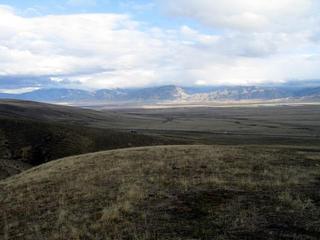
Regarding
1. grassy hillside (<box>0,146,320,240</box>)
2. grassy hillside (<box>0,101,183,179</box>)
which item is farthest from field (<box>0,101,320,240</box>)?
grassy hillside (<box>0,101,183,179</box>)

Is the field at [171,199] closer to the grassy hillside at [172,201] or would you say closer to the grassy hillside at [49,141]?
the grassy hillside at [172,201]

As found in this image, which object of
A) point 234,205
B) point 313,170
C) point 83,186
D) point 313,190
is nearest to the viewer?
point 234,205

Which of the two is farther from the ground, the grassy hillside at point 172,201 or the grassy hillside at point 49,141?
the grassy hillside at point 172,201

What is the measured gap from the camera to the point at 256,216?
40.5 ft

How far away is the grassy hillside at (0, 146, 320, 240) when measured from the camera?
11.5m

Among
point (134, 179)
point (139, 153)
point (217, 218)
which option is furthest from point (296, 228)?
point (139, 153)

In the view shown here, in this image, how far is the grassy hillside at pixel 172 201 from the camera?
1153 cm

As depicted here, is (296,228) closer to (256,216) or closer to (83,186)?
(256,216)

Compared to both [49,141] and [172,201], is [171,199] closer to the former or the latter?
[172,201]

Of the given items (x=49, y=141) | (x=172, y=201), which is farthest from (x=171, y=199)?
(x=49, y=141)

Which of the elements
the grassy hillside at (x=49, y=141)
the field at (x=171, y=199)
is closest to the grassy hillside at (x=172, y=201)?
the field at (x=171, y=199)

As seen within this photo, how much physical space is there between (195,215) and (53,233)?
13.5 ft

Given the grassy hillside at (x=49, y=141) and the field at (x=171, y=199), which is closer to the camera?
the field at (x=171, y=199)

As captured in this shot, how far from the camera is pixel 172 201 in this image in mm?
14547
